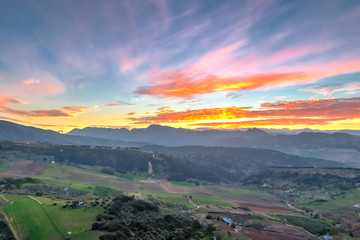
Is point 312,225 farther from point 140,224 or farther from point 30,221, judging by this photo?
point 30,221

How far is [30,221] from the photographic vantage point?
151ft

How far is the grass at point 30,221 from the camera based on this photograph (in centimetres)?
4128

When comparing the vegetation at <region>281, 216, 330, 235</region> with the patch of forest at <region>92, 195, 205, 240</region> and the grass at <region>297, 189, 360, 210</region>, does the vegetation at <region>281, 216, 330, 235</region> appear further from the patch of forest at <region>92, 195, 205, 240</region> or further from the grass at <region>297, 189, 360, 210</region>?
the grass at <region>297, 189, 360, 210</region>

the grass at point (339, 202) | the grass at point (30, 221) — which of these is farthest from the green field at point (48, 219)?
the grass at point (339, 202)

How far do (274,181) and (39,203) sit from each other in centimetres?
17164

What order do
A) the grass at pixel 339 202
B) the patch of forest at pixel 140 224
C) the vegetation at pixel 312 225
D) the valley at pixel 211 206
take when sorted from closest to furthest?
1. the patch of forest at pixel 140 224
2. the valley at pixel 211 206
3. the vegetation at pixel 312 225
4. the grass at pixel 339 202

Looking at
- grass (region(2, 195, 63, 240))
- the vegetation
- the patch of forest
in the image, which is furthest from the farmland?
the patch of forest

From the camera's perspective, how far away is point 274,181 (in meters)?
185

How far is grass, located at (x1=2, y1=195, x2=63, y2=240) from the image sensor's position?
4128 centimetres

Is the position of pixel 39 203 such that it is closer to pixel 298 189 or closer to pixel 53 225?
pixel 53 225

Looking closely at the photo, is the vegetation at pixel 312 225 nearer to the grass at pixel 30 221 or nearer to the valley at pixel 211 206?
the valley at pixel 211 206

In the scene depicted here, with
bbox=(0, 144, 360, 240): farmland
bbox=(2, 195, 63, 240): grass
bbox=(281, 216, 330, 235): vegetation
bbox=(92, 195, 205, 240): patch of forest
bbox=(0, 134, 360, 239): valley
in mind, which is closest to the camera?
bbox=(92, 195, 205, 240): patch of forest

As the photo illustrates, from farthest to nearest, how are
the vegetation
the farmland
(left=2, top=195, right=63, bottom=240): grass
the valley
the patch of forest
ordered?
the vegetation → the valley → the farmland → (left=2, top=195, right=63, bottom=240): grass → the patch of forest

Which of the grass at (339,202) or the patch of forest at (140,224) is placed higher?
the patch of forest at (140,224)
